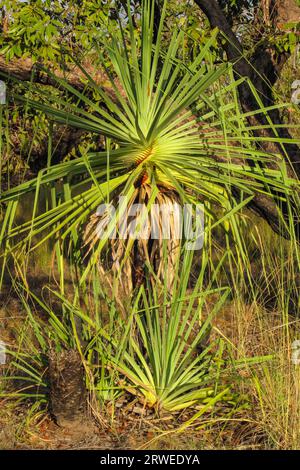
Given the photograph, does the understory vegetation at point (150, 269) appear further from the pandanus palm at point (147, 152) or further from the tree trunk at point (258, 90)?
the tree trunk at point (258, 90)

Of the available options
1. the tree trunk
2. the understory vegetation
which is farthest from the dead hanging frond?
the tree trunk

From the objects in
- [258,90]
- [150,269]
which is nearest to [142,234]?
[150,269]

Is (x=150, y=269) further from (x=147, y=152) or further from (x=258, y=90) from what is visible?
(x=258, y=90)

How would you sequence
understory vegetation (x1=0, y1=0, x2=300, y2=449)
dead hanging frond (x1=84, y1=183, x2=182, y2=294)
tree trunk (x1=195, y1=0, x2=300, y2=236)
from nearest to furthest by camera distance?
understory vegetation (x1=0, y1=0, x2=300, y2=449)
dead hanging frond (x1=84, y1=183, x2=182, y2=294)
tree trunk (x1=195, y1=0, x2=300, y2=236)

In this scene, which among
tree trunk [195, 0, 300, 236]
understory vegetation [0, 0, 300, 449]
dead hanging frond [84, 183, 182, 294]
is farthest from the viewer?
tree trunk [195, 0, 300, 236]

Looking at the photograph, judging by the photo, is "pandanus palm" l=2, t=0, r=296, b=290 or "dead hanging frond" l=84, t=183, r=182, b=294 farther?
"dead hanging frond" l=84, t=183, r=182, b=294

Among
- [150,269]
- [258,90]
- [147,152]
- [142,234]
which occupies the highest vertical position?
[258,90]

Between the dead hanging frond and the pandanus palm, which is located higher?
the pandanus palm

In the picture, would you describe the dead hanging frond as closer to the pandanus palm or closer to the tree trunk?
the pandanus palm

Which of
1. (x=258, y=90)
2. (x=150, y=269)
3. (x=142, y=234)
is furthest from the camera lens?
(x=258, y=90)

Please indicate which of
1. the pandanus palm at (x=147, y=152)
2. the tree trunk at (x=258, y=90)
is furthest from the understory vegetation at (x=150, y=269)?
the tree trunk at (x=258, y=90)

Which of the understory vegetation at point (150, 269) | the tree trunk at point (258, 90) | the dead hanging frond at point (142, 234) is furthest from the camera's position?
the tree trunk at point (258, 90)

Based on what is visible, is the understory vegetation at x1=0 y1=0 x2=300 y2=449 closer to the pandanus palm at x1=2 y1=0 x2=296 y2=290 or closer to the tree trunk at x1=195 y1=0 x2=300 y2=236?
the pandanus palm at x1=2 y1=0 x2=296 y2=290
